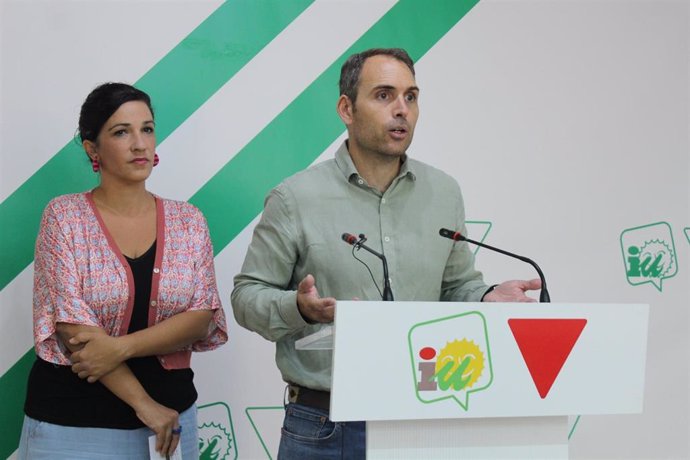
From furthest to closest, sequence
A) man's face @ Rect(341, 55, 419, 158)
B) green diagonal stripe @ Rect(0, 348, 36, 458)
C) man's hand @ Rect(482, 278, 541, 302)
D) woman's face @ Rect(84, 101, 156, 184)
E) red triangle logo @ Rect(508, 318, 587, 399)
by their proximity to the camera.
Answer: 1. green diagonal stripe @ Rect(0, 348, 36, 458)
2. woman's face @ Rect(84, 101, 156, 184)
3. man's face @ Rect(341, 55, 419, 158)
4. man's hand @ Rect(482, 278, 541, 302)
5. red triangle logo @ Rect(508, 318, 587, 399)

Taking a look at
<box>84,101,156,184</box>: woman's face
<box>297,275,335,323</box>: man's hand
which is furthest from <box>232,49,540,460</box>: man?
<box>84,101,156,184</box>: woman's face

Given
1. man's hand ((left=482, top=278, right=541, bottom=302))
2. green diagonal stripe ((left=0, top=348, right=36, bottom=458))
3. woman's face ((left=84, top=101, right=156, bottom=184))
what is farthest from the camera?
green diagonal stripe ((left=0, top=348, right=36, bottom=458))

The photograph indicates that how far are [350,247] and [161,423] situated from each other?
0.71m

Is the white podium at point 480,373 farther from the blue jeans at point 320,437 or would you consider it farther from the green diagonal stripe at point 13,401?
the green diagonal stripe at point 13,401

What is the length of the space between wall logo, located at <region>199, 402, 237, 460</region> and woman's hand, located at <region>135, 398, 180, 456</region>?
634mm

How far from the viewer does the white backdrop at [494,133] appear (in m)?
2.83

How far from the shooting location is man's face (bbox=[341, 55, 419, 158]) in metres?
2.16

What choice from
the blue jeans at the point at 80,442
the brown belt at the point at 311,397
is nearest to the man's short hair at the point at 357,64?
the brown belt at the point at 311,397

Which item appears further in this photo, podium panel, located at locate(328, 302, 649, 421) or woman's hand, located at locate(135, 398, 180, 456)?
woman's hand, located at locate(135, 398, 180, 456)

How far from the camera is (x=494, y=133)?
10.8ft

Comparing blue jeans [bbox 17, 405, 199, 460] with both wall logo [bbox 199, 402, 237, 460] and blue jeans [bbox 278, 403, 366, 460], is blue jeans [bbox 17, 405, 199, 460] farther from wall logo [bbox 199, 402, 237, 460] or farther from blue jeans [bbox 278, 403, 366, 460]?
wall logo [bbox 199, 402, 237, 460]

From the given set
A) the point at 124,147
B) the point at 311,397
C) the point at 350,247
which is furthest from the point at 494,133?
the point at 311,397

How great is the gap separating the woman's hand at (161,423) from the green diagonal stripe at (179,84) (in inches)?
33.5

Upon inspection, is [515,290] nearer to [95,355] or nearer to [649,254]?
[95,355]
